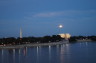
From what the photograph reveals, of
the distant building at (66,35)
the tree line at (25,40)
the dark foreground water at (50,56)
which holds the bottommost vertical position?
the dark foreground water at (50,56)

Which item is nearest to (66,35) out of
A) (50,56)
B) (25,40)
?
(25,40)

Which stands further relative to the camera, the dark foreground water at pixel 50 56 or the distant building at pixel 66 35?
the distant building at pixel 66 35

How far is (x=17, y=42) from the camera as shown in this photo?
257 feet

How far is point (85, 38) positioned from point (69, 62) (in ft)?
392

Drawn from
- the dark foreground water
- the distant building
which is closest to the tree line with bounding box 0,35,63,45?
the distant building

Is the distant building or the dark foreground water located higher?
the distant building

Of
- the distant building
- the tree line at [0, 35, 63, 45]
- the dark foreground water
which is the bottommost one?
the dark foreground water

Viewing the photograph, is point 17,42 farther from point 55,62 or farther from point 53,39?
point 55,62

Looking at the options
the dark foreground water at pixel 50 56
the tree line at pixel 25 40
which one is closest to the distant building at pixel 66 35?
the tree line at pixel 25 40

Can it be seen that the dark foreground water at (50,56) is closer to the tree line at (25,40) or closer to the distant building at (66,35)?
the tree line at (25,40)

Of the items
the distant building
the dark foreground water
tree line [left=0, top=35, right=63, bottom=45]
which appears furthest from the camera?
the distant building

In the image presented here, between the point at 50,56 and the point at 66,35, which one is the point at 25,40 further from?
the point at 50,56

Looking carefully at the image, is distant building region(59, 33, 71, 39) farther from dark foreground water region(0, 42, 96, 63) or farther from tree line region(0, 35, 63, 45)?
dark foreground water region(0, 42, 96, 63)

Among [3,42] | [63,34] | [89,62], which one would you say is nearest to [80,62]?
[89,62]
